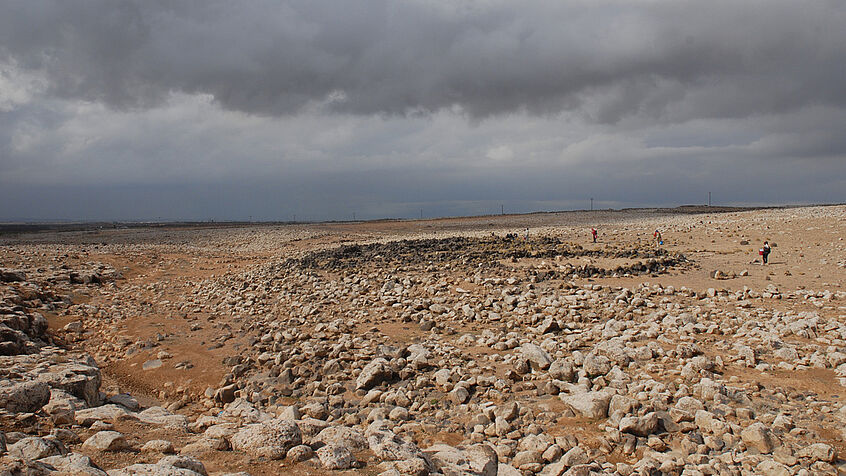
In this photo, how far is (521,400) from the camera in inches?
238

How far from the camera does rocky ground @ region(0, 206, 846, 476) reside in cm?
433

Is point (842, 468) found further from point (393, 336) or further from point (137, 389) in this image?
point (137, 389)

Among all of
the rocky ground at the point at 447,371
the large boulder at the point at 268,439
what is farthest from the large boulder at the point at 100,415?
the large boulder at the point at 268,439

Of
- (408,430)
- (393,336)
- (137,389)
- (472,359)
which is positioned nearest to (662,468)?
(408,430)

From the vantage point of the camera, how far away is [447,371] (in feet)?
22.9

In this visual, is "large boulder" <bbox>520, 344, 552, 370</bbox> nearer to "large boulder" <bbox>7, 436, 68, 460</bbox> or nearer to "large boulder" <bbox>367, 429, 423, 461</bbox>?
"large boulder" <bbox>367, 429, 423, 461</bbox>

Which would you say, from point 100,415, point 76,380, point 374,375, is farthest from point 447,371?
point 76,380

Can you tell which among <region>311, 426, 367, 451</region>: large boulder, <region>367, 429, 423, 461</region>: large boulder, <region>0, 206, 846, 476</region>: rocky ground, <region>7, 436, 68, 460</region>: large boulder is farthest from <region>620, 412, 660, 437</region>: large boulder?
<region>7, 436, 68, 460</region>: large boulder

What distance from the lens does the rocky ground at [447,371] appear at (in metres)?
4.33

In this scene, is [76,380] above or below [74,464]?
below

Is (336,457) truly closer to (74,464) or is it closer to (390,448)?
(390,448)

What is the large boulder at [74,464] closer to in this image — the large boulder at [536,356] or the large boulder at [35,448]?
Answer: the large boulder at [35,448]

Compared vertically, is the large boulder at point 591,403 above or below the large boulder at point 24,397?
below

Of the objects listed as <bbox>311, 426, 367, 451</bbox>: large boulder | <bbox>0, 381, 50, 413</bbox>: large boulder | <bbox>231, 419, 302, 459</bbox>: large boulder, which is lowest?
<bbox>311, 426, 367, 451</bbox>: large boulder
